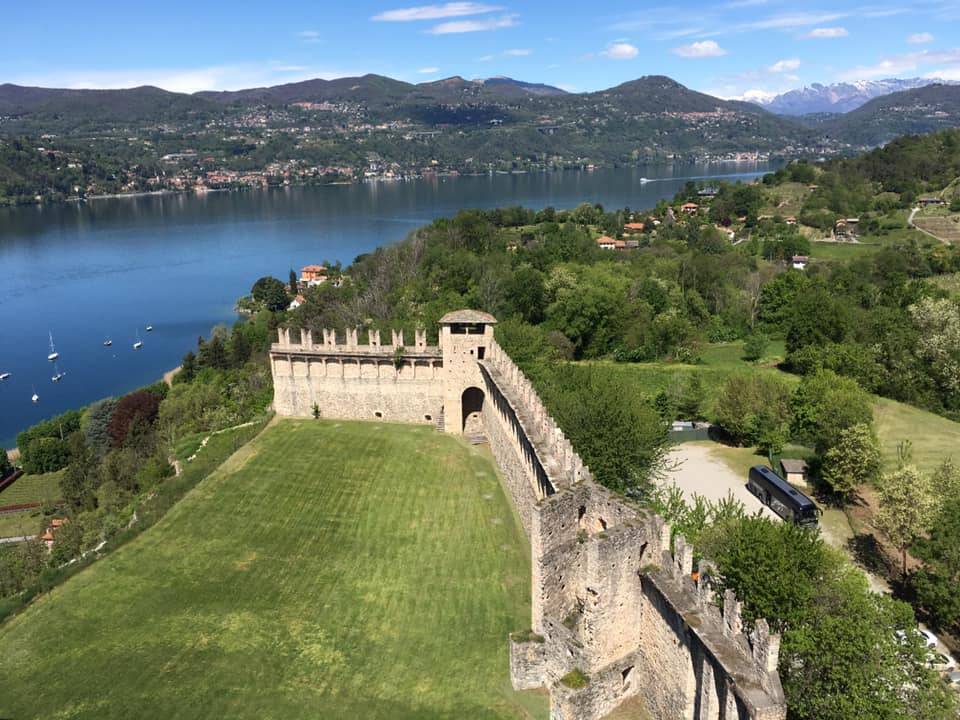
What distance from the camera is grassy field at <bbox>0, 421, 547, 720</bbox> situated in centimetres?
1803

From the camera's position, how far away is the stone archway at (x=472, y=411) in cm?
3588

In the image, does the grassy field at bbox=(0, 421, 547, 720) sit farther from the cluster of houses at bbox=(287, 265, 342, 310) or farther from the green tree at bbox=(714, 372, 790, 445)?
the cluster of houses at bbox=(287, 265, 342, 310)

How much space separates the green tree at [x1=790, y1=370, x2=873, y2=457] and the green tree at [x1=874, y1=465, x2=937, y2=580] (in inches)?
333

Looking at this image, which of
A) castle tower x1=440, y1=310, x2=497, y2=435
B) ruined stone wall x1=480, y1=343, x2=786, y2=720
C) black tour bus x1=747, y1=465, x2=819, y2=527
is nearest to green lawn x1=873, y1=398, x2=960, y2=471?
black tour bus x1=747, y1=465, x2=819, y2=527

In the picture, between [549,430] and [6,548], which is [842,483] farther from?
[6,548]

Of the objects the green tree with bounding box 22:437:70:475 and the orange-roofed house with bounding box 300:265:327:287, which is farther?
the orange-roofed house with bounding box 300:265:327:287

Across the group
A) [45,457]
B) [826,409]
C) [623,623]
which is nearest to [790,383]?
[826,409]

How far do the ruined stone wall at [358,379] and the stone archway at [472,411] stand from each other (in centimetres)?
157

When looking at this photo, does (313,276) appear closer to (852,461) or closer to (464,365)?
(464,365)

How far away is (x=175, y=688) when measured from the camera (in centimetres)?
1841

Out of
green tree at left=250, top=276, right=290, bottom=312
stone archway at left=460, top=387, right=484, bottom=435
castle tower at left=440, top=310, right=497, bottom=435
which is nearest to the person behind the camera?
castle tower at left=440, top=310, right=497, bottom=435

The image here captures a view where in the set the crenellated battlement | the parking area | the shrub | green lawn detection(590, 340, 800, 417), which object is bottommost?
the parking area

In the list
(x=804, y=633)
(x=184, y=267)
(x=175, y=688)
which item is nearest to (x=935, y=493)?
(x=804, y=633)

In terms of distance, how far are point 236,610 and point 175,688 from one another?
11.8ft
